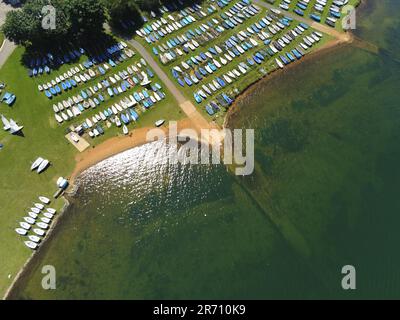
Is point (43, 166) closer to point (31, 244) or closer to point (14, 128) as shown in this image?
point (14, 128)

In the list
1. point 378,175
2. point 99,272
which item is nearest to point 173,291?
point 99,272

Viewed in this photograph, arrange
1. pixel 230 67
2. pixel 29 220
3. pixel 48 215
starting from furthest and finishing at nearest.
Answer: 1. pixel 230 67
2. pixel 48 215
3. pixel 29 220

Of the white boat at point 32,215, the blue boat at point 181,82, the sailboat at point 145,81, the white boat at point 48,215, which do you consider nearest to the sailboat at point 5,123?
the white boat at point 32,215

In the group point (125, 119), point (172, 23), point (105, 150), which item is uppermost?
point (172, 23)

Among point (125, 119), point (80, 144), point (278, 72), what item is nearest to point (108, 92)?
point (125, 119)

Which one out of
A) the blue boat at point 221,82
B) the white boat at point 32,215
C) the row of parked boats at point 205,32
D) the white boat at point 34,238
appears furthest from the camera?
the row of parked boats at point 205,32

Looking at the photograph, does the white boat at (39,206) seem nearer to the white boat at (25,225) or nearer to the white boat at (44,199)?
the white boat at (44,199)

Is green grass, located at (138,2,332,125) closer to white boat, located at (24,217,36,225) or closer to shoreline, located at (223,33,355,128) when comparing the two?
shoreline, located at (223,33,355,128)
